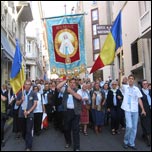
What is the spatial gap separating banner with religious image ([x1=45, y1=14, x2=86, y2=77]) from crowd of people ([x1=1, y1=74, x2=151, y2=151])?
85cm

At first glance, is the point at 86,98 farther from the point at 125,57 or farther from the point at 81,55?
the point at 125,57

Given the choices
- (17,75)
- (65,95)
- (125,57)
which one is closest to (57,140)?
(65,95)

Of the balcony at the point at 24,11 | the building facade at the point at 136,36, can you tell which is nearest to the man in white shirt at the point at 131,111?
the building facade at the point at 136,36

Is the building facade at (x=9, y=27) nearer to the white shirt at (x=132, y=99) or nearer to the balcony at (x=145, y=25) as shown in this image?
the balcony at (x=145, y=25)

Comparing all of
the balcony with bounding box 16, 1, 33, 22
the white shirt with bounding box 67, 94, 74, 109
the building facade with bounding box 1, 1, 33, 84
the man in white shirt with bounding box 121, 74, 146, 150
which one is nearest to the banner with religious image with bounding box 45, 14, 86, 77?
the white shirt with bounding box 67, 94, 74, 109

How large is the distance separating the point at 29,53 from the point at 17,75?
30.9 m

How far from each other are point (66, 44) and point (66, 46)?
9 cm

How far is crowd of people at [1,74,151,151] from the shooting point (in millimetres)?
7805

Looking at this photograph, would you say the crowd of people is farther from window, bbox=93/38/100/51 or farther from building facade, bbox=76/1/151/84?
window, bbox=93/38/100/51

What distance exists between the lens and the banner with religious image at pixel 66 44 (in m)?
10.5

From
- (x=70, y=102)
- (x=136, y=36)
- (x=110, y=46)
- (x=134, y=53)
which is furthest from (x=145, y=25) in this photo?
(x=70, y=102)

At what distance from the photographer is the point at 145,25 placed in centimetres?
1539

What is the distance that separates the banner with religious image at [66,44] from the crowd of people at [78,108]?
0.85 m

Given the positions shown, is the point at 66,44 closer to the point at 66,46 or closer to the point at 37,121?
the point at 66,46
